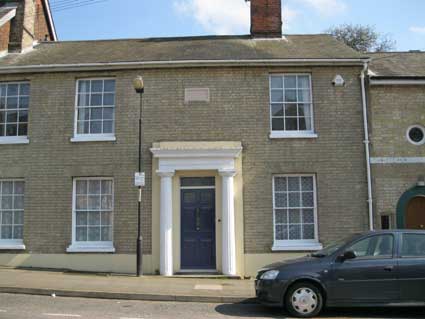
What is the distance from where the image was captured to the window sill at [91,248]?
45.6 ft

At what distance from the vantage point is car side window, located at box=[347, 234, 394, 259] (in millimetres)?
8789

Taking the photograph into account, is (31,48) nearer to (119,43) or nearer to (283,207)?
(119,43)

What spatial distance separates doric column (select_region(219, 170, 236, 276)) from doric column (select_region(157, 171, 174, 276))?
4.85ft

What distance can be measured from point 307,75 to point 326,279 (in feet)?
25.3

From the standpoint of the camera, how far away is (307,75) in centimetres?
1466

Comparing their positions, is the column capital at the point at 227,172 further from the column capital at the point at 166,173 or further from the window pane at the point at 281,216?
the window pane at the point at 281,216

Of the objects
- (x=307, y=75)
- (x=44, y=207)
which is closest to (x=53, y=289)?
(x=44, y=207)

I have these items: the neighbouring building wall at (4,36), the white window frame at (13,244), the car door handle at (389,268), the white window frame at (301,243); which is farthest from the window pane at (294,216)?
the neighbouring building wall at (4,36)

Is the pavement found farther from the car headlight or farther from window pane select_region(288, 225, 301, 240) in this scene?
window pane select_region(288, 225, 301, 240)

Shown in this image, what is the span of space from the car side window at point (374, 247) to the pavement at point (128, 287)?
2592mm

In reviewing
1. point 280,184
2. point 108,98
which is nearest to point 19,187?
point 108,98

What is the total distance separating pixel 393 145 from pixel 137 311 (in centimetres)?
920

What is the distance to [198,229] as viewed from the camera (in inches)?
552

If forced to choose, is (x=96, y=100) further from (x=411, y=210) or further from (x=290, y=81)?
(x=411, y=210)
